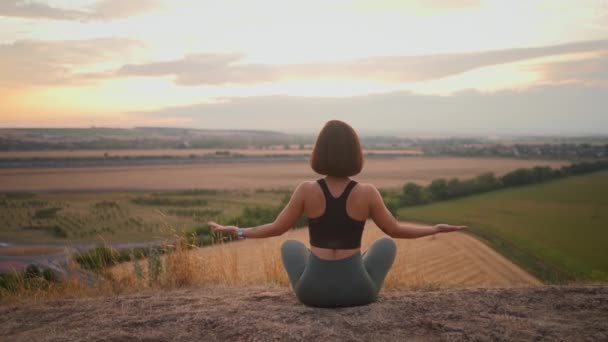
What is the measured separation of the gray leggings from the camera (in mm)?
3867

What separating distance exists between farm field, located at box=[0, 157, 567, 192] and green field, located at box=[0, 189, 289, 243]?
429cm

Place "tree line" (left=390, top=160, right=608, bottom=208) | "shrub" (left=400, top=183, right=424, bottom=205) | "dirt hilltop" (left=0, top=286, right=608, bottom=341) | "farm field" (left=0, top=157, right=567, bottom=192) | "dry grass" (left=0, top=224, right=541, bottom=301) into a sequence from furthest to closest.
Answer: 1. "farm field" (left=0, top=157, right=567, bottom=192)
2. "tree line" (left=390, top=160, right=608, bottom=208)
3. "shrub" (left=400, top=183, right=424, bottom=205)
4. "dry grass" (left=0, top=224, right=541, bottom=301)
5. "dirt hilltop" (left=0, top=286, right=608, bottom=341)

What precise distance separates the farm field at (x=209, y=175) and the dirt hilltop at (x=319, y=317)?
135 ft

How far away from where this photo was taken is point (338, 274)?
12.7 ft

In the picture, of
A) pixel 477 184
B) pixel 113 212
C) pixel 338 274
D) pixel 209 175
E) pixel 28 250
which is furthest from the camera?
pixel 209 175

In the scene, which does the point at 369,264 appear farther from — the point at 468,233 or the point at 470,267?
the point at 468,233

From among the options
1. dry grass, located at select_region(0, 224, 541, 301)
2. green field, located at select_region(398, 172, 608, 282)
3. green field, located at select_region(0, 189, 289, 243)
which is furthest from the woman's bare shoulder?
green field, located at select_region(0, 189, 289, 243)

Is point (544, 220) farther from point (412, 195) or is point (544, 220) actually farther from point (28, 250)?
point (28, 250)

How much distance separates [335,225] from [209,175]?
5627 cm

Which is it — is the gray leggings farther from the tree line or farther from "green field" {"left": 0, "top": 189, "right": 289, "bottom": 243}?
the tree line

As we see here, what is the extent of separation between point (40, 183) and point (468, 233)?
42486 millimetres

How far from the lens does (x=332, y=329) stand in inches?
139

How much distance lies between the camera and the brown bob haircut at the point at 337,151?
12.1 feet

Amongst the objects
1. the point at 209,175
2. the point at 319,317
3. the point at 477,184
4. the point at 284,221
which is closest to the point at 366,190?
the point at 284,221
